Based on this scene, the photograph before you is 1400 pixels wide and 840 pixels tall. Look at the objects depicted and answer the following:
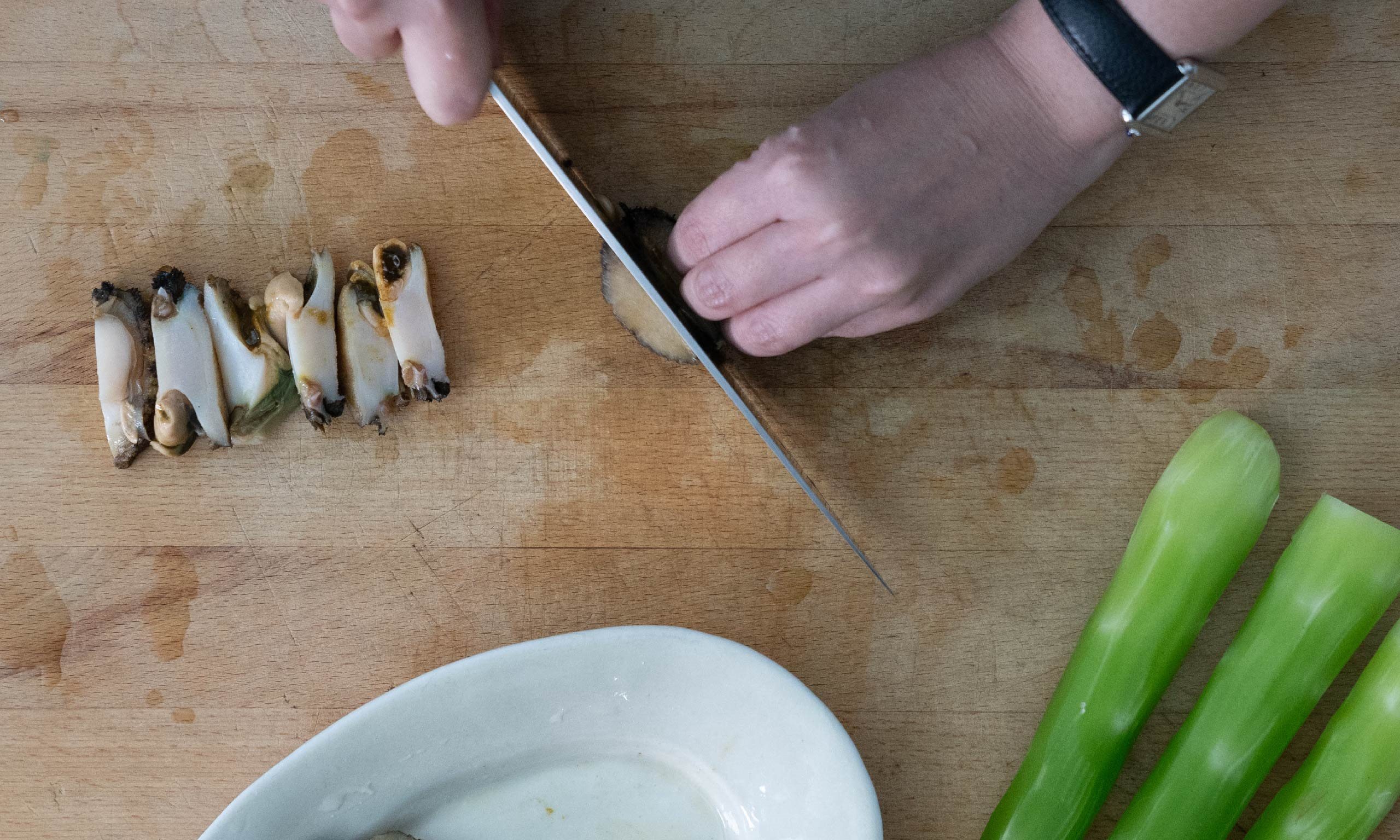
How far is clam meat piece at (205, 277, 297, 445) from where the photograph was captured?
1.17 m

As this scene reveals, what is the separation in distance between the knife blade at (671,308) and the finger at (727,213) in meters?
0.07

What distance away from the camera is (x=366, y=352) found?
46.3 inches

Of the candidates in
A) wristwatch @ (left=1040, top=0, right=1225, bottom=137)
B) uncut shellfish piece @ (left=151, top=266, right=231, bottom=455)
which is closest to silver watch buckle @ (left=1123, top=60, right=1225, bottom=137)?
wristwatch @ (left=1040, top=0, right=1225, bottom=137)

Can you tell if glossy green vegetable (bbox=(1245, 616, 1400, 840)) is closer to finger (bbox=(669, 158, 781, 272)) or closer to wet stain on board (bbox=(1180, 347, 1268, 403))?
wet stain on board (bbox=(1180, 347, 1268, 403))

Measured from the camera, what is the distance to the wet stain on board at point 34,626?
3.84 feet

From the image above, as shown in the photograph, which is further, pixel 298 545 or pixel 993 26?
pixel 298 545

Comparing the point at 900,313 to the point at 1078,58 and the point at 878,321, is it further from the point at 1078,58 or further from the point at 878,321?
the point at 1078,58

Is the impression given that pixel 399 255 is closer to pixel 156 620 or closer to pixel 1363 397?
pixel 156 620

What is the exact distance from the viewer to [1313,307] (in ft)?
3.85

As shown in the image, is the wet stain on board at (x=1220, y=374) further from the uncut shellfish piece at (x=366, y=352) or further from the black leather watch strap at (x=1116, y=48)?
the uncut shellfish piece at (x=366, y=352)

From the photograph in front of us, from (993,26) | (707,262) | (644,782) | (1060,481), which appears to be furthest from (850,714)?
(993,26)

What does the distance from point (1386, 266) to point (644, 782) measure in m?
1.15

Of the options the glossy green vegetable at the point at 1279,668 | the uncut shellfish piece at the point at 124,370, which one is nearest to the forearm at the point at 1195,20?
the glossy green vegetable at the point at 1279,668

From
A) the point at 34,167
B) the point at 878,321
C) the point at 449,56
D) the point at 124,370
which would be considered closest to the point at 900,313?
the point at 878,321
